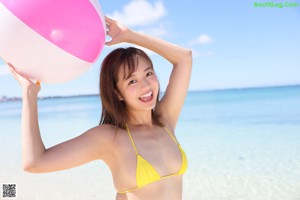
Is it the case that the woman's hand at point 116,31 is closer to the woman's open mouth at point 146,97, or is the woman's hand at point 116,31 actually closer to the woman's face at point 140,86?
the woman's face at point 140,86

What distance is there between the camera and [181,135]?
1045cm

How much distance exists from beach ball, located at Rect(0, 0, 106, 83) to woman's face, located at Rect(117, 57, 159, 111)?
0.29 meters

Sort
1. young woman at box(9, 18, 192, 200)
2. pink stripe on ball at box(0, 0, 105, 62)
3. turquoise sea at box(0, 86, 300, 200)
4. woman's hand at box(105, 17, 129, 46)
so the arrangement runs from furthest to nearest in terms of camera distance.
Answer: turquoise sea at box(0, 86, 300, 200)
woman's hand at box(105, 17, 129, 46)
young woman at box(9, 18, 192, 200)
pink stripe on ball at box(0, 0, 105, 62)

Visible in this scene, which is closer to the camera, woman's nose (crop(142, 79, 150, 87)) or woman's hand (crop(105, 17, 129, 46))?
woman's nose (crop(142, 79, 150, 87))

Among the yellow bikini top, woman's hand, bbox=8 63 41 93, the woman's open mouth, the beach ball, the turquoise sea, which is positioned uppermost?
the beach ball

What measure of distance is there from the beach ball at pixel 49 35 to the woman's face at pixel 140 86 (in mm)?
289

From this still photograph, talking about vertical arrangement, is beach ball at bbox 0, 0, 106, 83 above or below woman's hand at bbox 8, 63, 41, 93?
above

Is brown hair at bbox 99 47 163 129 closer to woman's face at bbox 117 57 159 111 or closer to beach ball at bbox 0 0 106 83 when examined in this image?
woman's face at bbox 117 57 159 111

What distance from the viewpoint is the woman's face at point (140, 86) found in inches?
79.9

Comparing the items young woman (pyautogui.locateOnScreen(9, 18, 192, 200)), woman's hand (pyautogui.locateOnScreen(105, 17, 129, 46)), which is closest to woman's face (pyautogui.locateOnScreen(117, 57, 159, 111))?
young woman (pyautogui.locateOnScreen(9, 18, 192, 200))

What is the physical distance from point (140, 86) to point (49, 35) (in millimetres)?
546

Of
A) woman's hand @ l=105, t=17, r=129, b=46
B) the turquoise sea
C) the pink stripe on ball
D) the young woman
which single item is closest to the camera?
the pink stripe on ball

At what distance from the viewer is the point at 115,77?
207 cm

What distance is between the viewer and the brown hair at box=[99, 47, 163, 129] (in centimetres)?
204
